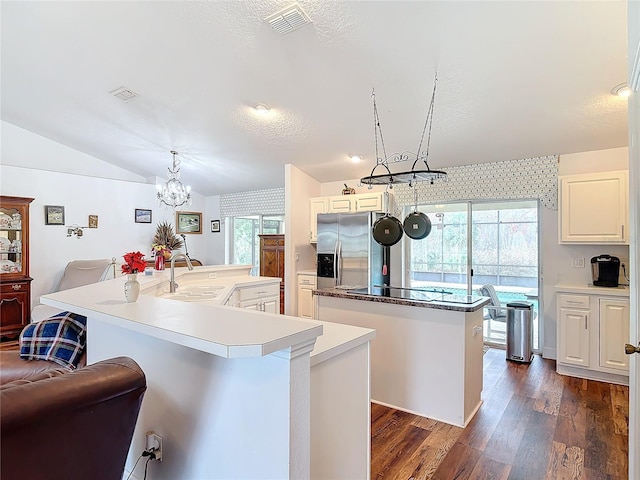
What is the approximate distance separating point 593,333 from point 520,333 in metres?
0.69

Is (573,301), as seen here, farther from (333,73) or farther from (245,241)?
(245,241)

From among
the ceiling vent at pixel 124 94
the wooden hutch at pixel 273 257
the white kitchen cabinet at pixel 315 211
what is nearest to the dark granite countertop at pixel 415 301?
the white kitchen cabinet at pixel 315 211

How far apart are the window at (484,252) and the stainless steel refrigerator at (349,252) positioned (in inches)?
24.5

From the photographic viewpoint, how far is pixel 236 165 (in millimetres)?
5559

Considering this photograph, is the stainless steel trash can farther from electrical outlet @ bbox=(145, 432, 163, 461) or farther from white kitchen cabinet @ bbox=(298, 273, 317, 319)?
electrical outlet @ bbox=(145, 432, 163, 461)

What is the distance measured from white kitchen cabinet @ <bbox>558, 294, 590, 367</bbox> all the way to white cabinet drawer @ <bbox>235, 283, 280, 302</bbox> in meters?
3.02

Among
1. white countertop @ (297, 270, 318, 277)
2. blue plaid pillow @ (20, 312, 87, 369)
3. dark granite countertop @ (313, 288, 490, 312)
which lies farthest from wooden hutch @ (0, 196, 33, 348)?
dark granite countertop @ (313, 288, 490, 312)

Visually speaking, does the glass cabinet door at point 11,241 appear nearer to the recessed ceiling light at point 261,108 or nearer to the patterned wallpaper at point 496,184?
the recessed ceiling light at point 261,108

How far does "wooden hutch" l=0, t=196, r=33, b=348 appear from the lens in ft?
15.6

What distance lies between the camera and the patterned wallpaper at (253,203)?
6449mm

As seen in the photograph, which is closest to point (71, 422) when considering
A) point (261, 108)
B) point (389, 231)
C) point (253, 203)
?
point (389, 231)

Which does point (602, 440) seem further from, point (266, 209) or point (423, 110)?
point (266, 209)

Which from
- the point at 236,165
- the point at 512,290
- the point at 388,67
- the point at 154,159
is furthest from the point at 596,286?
the point at 154,159

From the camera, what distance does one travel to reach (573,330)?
11.6 feet
